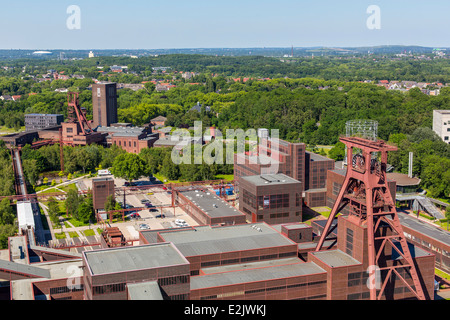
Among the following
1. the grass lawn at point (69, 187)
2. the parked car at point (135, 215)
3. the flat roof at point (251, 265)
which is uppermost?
the flat roof at point (251, 265)

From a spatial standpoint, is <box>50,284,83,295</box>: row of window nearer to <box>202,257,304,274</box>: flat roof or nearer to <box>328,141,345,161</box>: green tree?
<box>202,257,304,274</box>: flat roof

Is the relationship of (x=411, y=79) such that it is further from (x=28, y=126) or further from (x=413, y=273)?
(x=413, y=273)

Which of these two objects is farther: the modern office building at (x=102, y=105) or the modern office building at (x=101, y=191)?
the modern office building at (x=102, y=105)

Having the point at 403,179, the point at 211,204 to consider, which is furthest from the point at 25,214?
the point at 403,179

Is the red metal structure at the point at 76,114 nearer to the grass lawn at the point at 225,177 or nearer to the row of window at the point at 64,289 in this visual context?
the grass lawn at the point at 225,177

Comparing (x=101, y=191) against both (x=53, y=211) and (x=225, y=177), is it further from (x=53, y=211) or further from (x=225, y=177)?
(x=225, y=177)

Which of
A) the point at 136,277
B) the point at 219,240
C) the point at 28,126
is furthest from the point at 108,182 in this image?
the point at 28,126

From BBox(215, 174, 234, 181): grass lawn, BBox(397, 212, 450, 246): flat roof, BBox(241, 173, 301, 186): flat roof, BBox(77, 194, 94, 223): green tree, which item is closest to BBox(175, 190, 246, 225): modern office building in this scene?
BBox(241, 173, 301, 186): flat roof

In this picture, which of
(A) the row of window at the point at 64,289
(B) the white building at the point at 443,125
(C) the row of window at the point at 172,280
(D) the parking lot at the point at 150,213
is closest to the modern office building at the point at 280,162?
(D) the parking lot at the point at 150,213
